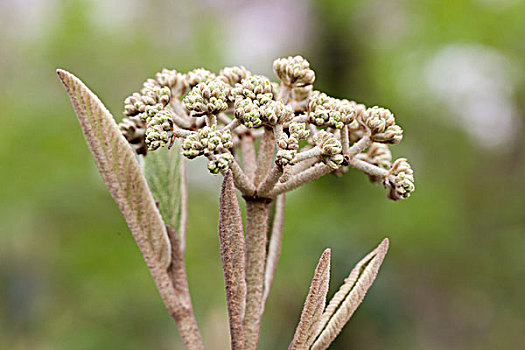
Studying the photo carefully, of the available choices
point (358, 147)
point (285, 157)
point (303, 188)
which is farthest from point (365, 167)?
point (303, 188)

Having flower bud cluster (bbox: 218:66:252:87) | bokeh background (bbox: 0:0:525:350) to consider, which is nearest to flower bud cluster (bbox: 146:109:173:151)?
flower bud cluster (bbox: 218:66:252:87)

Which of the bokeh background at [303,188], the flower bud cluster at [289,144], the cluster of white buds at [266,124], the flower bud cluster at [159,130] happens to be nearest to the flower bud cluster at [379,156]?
the cluster of white buds at [266,124]

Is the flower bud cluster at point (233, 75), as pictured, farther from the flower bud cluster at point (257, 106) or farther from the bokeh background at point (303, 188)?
the bokeh background at point (303, 188)

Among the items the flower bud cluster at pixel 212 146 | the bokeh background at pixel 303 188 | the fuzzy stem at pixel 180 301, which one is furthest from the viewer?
the bokeh background at pixel 303 188

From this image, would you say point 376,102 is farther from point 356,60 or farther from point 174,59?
point 174,59

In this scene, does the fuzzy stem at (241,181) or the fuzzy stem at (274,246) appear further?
the fuzzy stem at (274,246)

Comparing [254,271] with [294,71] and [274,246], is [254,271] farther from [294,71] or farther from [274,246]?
[294,71]

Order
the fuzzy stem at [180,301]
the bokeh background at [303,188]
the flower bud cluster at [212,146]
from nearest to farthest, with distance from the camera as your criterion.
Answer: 1. the flower bud cluster at [212,146]
2. the fuzzy stem at [180,301]
3. the bokeh background at [303,188]
